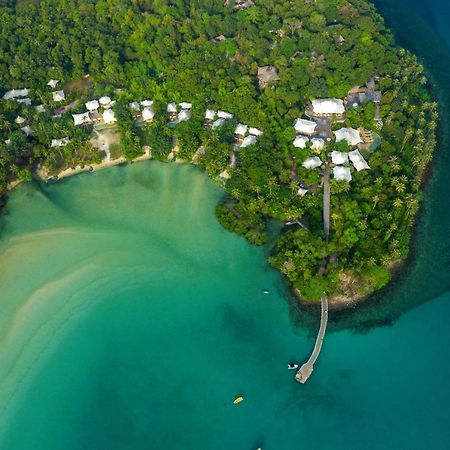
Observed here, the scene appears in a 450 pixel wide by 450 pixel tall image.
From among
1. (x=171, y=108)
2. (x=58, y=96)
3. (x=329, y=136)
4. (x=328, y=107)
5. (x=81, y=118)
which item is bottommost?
(x=81, y=118)

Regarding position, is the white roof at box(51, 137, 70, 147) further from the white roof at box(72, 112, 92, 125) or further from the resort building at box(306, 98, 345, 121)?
the resort building at box(306, 98, 345, 121)

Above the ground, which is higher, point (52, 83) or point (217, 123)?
point (217, 123)

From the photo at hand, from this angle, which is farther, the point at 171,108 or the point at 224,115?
the point at 171,108

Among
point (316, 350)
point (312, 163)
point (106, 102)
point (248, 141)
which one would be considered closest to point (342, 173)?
point (312, 163)

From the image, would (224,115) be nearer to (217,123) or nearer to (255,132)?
(217,123)

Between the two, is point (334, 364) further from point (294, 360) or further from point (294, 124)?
point (294, 124)

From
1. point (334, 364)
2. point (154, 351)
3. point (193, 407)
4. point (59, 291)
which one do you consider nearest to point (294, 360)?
point (334, 364)

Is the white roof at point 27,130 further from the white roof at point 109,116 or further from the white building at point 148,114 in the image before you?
the white building at point 148,114
